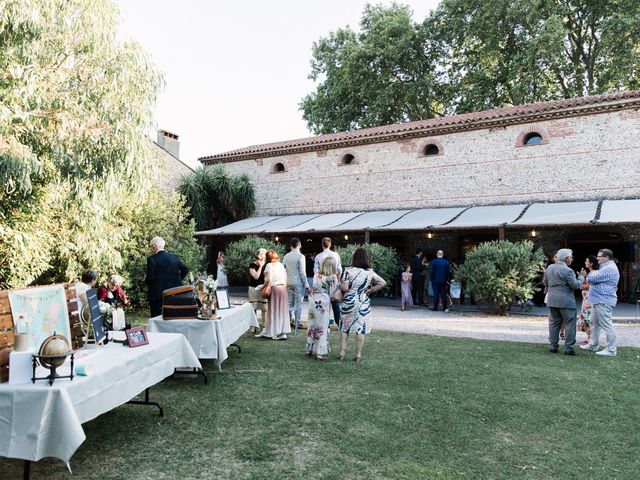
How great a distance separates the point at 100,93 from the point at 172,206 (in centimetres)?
529

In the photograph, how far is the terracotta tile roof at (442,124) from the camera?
14.0 metres

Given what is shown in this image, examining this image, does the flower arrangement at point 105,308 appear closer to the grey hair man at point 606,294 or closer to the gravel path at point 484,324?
the gravel path at point 484,324

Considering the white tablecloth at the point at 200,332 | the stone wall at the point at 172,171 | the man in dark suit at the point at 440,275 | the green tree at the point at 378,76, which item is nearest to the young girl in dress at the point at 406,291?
the man in dark suit at the point at 440,275

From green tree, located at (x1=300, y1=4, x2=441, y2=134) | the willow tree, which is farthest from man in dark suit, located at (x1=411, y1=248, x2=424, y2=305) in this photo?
green tree, located at (x1=300, y1=4, x2=441, y2=134)

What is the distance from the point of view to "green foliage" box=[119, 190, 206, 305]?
10.5 m

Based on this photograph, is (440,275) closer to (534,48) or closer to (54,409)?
(54,409)

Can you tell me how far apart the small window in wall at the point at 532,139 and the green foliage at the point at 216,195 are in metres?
11.4

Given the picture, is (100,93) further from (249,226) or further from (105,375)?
(249,226)

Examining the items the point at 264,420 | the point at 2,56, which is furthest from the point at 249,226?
the point at 264,420

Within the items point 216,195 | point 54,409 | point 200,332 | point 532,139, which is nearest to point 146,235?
point 200,332

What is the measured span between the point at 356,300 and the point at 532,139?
1205 cm

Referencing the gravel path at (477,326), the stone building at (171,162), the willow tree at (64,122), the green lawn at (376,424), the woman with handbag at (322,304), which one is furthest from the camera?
the stone building at (171,162)

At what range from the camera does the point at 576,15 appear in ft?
69.7

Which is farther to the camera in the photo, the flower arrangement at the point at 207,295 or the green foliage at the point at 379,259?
the green foliage at the point at 379,259
